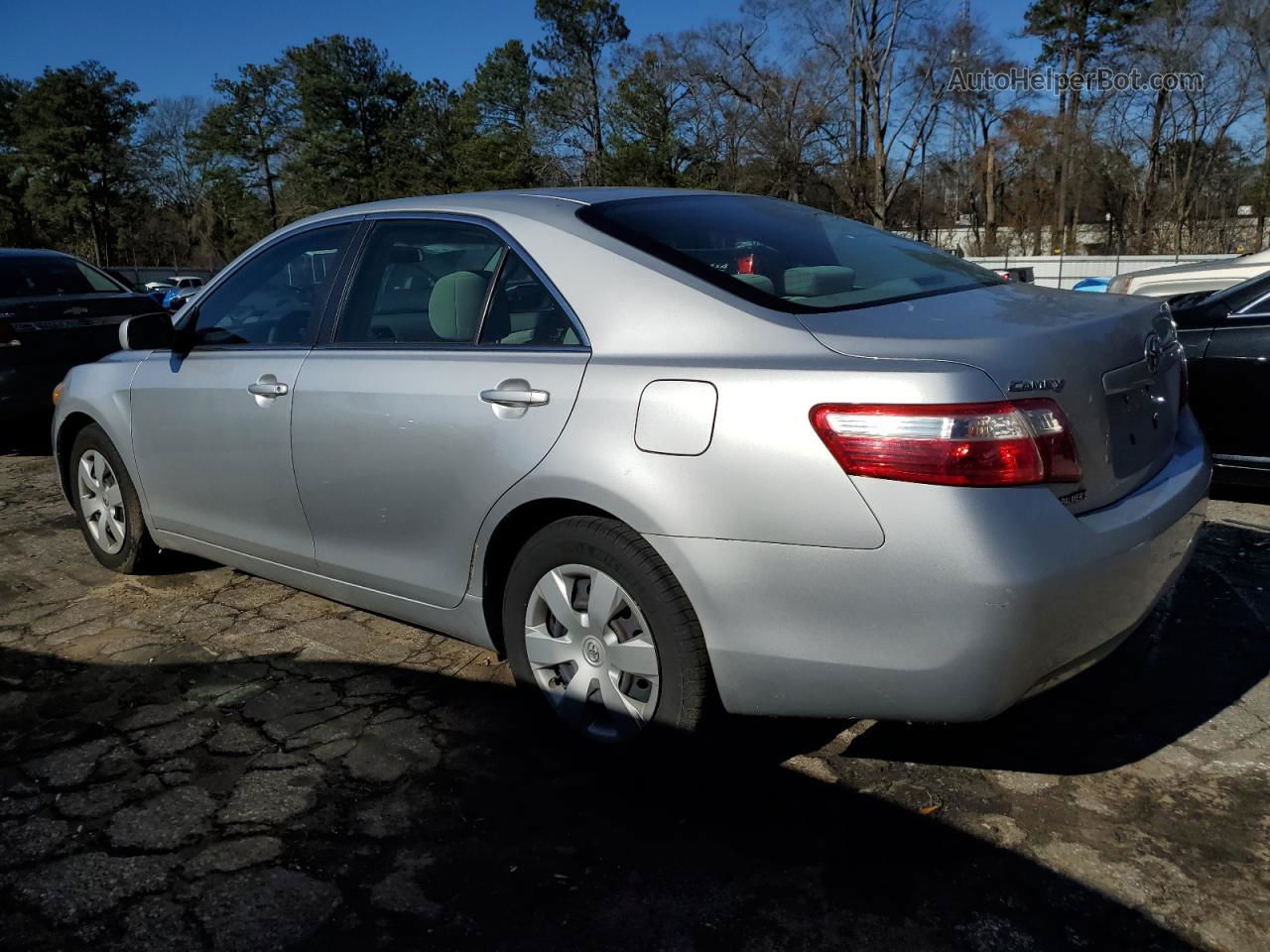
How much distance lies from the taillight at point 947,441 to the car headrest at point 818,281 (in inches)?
23.9

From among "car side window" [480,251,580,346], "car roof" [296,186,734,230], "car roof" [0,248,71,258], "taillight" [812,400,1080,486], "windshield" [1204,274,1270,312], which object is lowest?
"taillight" [812,400,1080,486]

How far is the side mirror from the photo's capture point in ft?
12.5

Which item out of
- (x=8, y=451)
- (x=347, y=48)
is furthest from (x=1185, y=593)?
(x=347, y=48)

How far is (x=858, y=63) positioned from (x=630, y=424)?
41.2 meters

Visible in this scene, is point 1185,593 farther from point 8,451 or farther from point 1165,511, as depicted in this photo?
point 8,451

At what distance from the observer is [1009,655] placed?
2111 mm

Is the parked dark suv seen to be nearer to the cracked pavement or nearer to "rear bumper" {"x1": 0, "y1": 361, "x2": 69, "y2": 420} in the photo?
"rear bumper" {"x1": 0, "y1": 361, "x2": 69, "y2": 420}

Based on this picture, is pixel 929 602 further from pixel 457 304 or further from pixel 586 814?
pixel 457 304

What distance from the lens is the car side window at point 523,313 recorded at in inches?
108

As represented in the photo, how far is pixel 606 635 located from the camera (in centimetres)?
261

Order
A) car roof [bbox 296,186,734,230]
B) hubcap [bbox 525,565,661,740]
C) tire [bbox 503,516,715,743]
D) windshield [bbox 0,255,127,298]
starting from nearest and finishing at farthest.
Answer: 1. tire [bbox 503,516,715,743]
2. hubcap [bbox 525,565,661,740]
3. car roof [bbox 296,186,734,230]
4. windshield [bbox 0,255,127,298]

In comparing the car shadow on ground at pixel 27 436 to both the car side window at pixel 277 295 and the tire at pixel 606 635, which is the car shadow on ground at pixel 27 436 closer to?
the car side window at pixel 277 295

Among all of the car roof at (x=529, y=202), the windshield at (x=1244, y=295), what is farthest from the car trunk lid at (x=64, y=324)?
the windshield at (x=1244, y=295)

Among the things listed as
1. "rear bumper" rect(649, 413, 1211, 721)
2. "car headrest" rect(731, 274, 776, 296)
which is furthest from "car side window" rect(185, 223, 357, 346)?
"rear bumper" rect(649, 413, 1211, 721)
